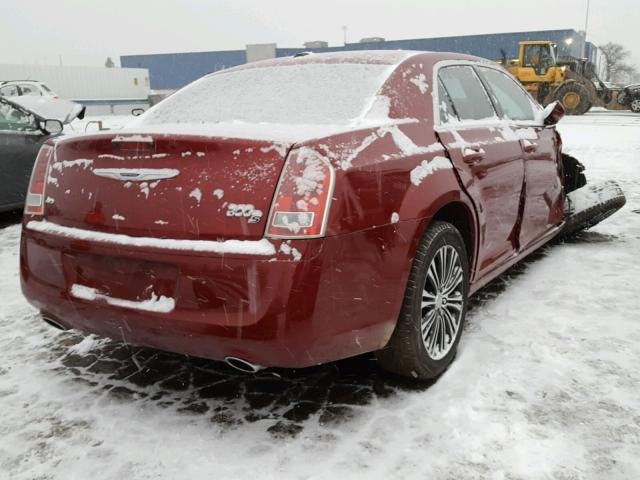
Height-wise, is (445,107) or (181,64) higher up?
(181,64)

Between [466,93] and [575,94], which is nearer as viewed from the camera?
[466,93]

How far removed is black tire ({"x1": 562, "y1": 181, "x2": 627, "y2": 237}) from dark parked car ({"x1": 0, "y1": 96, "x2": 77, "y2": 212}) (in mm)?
5494

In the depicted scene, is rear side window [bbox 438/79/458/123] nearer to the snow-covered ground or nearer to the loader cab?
the snow-covered ground

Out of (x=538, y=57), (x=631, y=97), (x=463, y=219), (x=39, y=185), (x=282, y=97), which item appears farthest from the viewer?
(x=631, y=97)

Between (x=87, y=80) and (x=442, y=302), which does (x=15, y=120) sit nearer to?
(x=442, y=302)

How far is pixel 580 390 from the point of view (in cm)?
266

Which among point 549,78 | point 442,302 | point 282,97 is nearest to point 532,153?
point 442,302

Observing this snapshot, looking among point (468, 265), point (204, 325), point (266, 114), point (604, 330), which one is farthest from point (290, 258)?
point (604, 330)

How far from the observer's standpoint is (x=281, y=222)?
206 centimetres

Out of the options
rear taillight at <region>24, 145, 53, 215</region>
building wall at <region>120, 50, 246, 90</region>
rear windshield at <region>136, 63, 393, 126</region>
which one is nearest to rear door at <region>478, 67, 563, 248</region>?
rear windshield at <region>136, 63, 393, 126</region>

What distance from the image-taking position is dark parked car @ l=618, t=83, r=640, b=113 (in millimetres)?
23484

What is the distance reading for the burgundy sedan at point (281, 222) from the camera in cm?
208

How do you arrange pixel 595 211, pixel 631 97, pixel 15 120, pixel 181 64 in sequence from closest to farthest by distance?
pixel 595 211
pixel 15 120
pixel 631 97
pixel 181 64

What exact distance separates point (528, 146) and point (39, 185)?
2829 millimetres
